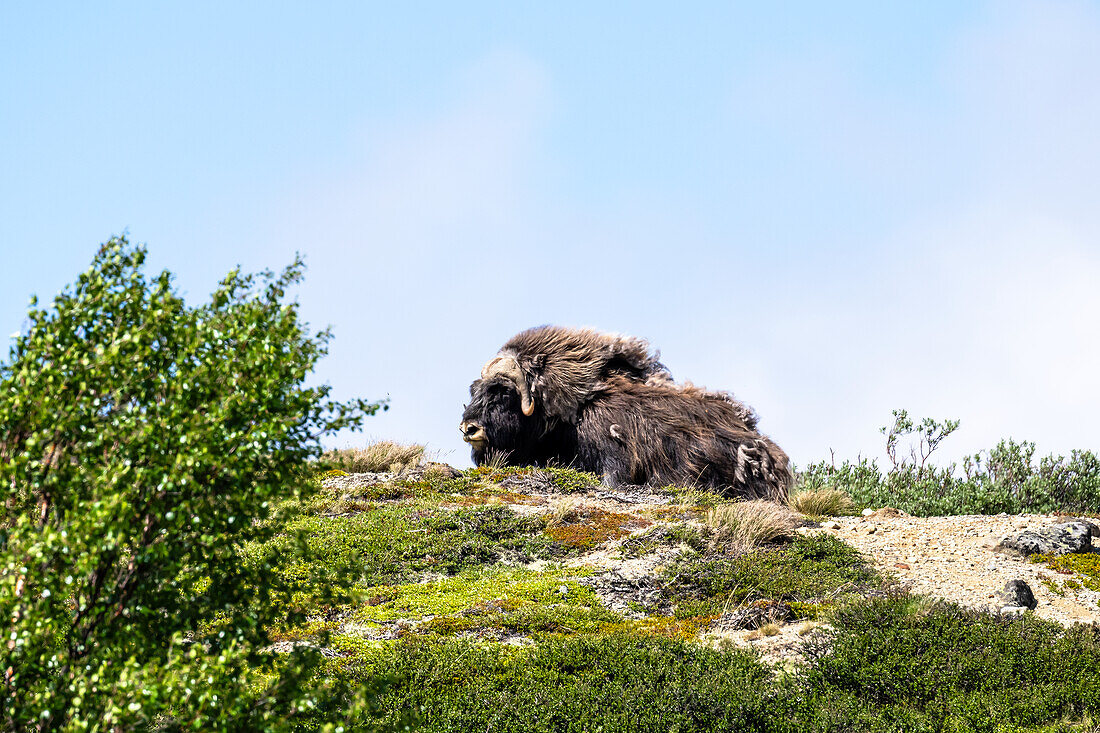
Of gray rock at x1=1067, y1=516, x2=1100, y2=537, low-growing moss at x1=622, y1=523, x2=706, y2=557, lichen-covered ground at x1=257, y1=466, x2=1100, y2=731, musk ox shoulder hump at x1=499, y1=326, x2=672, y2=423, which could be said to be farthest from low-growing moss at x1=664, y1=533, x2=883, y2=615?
musk ox shoulder hump at x1=499, y1=326, x2=672, y2=423

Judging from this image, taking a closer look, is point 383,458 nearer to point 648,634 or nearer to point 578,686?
point 648,634

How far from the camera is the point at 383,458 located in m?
14.9

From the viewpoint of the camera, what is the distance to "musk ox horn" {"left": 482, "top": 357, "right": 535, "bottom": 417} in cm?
1470

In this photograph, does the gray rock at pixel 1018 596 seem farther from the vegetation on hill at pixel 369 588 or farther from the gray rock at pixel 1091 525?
the gray rock at pixel 1091 525

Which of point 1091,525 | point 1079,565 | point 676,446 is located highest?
point 676,446

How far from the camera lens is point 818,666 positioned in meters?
7.15

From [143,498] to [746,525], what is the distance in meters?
7.53

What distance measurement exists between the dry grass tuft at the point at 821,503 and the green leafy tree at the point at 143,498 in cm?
1010

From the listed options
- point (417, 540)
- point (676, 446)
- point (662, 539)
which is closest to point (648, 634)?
point (662, 539)

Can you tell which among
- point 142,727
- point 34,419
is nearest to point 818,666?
point 142,727

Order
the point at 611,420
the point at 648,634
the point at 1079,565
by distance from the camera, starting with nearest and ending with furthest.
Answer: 1. the point at 648,634
2. the point at 1079,565
3. the point at 611,420

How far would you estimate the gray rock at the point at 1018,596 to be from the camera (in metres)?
8.96

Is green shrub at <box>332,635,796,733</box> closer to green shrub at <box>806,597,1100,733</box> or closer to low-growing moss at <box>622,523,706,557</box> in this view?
green shrub at <box>806,597,1100,733</box>

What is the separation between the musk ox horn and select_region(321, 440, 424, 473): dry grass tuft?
Answer: 5.15 ft
